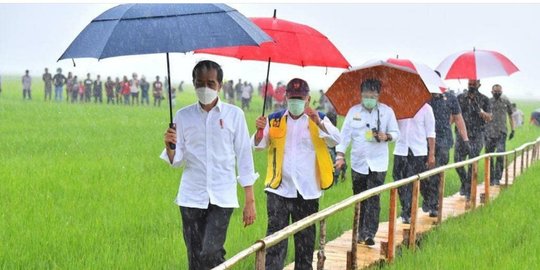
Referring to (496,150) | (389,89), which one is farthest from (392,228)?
(496,150)

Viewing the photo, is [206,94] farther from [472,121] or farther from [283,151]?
[472,121]

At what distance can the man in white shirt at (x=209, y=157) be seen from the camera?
4711mm

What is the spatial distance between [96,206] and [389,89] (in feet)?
11.2

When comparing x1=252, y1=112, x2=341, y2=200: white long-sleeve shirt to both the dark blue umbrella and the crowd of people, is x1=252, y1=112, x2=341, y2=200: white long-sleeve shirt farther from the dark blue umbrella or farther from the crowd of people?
the crowd of people

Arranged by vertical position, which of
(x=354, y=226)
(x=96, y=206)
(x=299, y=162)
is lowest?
(x=96, y=206)

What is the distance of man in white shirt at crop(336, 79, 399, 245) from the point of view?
6.99m

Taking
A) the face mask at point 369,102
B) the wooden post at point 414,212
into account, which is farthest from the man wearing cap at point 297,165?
the wooden post at point 414,212

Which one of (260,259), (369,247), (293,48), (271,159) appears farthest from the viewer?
(369,247)

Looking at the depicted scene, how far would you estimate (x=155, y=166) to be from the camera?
13.2m

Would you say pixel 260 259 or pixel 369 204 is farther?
pixel 369 204

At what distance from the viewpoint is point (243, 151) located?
4.83 metres

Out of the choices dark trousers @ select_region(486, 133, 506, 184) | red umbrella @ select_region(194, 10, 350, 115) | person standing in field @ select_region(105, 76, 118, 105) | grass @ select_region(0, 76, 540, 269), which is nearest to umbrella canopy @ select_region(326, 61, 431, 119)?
grass @ select_region(0, 76, 540, 269)

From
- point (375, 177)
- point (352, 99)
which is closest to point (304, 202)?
point (375, 177)

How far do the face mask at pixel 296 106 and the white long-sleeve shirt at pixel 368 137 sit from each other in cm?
150
